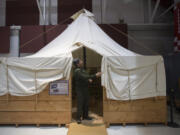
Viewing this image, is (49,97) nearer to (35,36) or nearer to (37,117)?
(37,117)

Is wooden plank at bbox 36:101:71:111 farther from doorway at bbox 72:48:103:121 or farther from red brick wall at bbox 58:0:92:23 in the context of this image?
red brick wall at bbox 58:0:92:23

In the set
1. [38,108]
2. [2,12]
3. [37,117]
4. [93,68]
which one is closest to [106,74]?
[38,108]

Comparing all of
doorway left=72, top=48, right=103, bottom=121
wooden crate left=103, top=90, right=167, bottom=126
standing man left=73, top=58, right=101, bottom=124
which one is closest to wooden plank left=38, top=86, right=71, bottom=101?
standing man left=73, top=58, right=101, bottom=124

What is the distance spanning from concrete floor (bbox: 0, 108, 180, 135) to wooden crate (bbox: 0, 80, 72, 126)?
0.45 feet

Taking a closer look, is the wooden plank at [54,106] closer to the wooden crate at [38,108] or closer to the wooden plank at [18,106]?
the wooden crate at [38,108]

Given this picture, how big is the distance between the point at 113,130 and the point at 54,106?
136 cm

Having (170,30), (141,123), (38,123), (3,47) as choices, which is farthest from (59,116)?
(170,30)

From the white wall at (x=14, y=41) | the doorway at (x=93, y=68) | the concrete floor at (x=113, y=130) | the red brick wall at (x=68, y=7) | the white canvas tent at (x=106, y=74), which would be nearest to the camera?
the concrete floor at (x=113, y=130)

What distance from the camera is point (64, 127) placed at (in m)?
2.92

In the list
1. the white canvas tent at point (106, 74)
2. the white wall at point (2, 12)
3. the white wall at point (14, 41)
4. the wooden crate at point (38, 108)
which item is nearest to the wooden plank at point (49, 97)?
the wooden crate at point (38, 108)

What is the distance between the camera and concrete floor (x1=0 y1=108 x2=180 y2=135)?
2.65 metres

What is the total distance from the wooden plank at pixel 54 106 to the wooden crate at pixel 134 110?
0.83 meters

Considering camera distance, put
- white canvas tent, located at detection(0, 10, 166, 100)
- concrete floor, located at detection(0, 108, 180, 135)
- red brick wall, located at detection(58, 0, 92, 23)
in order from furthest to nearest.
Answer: red brick wall, located at detection(58, 0, 92, 23), white canvas tent, located at detection(0, 10, 166, 100), concrete floor, located at detection(0, 108, 180, 135)

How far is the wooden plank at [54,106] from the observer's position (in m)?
2.88
